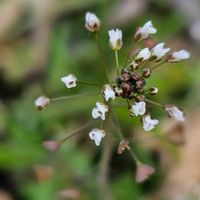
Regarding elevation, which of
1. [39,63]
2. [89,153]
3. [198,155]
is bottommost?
[198,155]

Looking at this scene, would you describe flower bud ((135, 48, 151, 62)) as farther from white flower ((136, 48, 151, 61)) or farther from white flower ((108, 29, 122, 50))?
white flower ((108, 29, 122, 50))

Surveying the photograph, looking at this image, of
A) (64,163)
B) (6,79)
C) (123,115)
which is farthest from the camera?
(6,79)

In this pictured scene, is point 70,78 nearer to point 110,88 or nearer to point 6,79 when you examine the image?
point 110,88

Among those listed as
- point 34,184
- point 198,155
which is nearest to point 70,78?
point 34,184

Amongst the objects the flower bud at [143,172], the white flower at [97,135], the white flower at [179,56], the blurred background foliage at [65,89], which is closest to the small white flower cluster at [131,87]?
the white flower at [97,135]

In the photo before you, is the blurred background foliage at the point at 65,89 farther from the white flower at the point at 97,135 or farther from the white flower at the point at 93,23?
the white flower at the point at 93,23

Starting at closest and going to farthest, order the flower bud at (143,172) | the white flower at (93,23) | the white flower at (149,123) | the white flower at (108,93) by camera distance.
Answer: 1. the white flower at (108,93)
2. the white flower at (149,123)
3. the white flower at (93,23)
4. the flower bud at (143,172)

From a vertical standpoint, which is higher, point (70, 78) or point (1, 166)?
point (70, 78)
